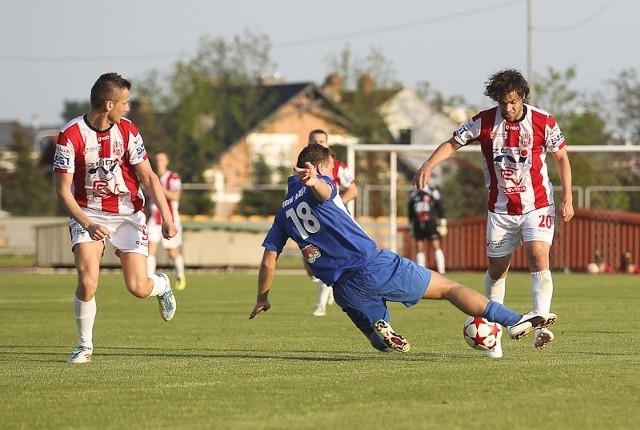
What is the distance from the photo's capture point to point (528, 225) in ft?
33.0

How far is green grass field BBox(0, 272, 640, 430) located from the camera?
21.7 ft

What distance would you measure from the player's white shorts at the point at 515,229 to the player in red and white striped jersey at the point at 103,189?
250 centimetres

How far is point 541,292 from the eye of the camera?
393 inches

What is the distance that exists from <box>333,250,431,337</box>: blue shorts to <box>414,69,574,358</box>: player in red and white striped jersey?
96 centimetres

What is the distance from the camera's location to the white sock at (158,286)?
10.8m

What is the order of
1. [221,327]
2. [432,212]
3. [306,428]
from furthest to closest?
1. [432,212]
2. [221,327]
3. [306,428]

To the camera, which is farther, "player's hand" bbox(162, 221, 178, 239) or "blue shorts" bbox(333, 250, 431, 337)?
"player's hand" bbox(162, 221, 178, 239)

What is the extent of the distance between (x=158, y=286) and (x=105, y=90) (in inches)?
73.4

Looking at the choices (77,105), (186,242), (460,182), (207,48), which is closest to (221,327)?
(186,242)

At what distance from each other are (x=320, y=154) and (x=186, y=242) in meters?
26.1

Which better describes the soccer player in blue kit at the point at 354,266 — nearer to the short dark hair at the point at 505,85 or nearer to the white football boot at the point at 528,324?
the white football boot at the point at 528,324

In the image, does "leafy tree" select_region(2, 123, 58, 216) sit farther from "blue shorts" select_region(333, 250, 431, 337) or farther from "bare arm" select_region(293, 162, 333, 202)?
"bare arm" select_region(293, 162, 333, 202)

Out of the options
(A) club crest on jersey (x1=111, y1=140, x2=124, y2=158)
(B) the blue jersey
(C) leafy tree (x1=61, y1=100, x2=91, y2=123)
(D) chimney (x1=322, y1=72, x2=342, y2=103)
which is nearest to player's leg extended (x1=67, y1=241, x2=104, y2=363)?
(A) club crest on jersey (x1=111, y1=140, x2=124, y2=158)

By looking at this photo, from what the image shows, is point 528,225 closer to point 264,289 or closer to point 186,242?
point 264,289
